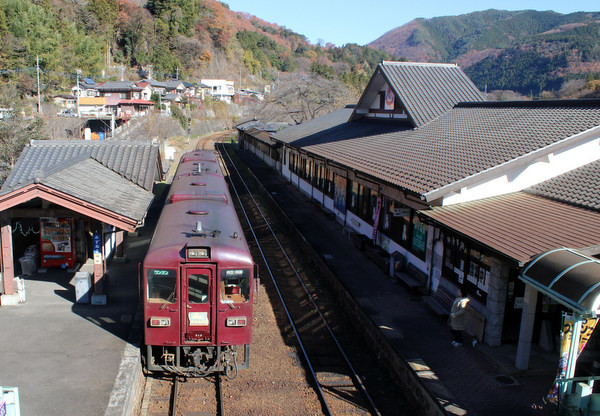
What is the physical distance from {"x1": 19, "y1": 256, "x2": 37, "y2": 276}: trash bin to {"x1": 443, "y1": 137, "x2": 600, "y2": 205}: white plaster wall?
10.1 metres

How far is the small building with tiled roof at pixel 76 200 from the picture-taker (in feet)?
30.7

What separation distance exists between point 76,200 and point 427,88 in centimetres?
1376

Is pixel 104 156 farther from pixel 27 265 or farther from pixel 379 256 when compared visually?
pixel 379 256

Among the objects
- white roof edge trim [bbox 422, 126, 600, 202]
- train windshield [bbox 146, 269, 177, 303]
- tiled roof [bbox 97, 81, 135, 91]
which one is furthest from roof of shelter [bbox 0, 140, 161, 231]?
tiled roof [bbox 97, 81, 135, 91]

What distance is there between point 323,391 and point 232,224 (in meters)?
3.33

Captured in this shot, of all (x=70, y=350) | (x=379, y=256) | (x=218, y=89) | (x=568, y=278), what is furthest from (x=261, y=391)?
(x=218, y=89)

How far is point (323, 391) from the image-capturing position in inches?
317

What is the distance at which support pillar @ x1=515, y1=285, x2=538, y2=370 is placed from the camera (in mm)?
7742

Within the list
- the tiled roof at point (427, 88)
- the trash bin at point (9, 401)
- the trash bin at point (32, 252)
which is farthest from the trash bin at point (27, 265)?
the tiled roof at point (427, 88)

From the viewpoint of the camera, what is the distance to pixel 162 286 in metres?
7.43

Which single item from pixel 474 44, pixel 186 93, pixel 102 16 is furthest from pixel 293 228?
pixel 474 44

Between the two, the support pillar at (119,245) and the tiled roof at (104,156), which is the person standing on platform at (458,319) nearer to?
the tiled roof at (104,156)

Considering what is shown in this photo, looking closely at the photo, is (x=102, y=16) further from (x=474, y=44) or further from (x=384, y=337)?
(x=474, y=44)

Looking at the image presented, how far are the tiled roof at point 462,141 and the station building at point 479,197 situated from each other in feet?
0.14
